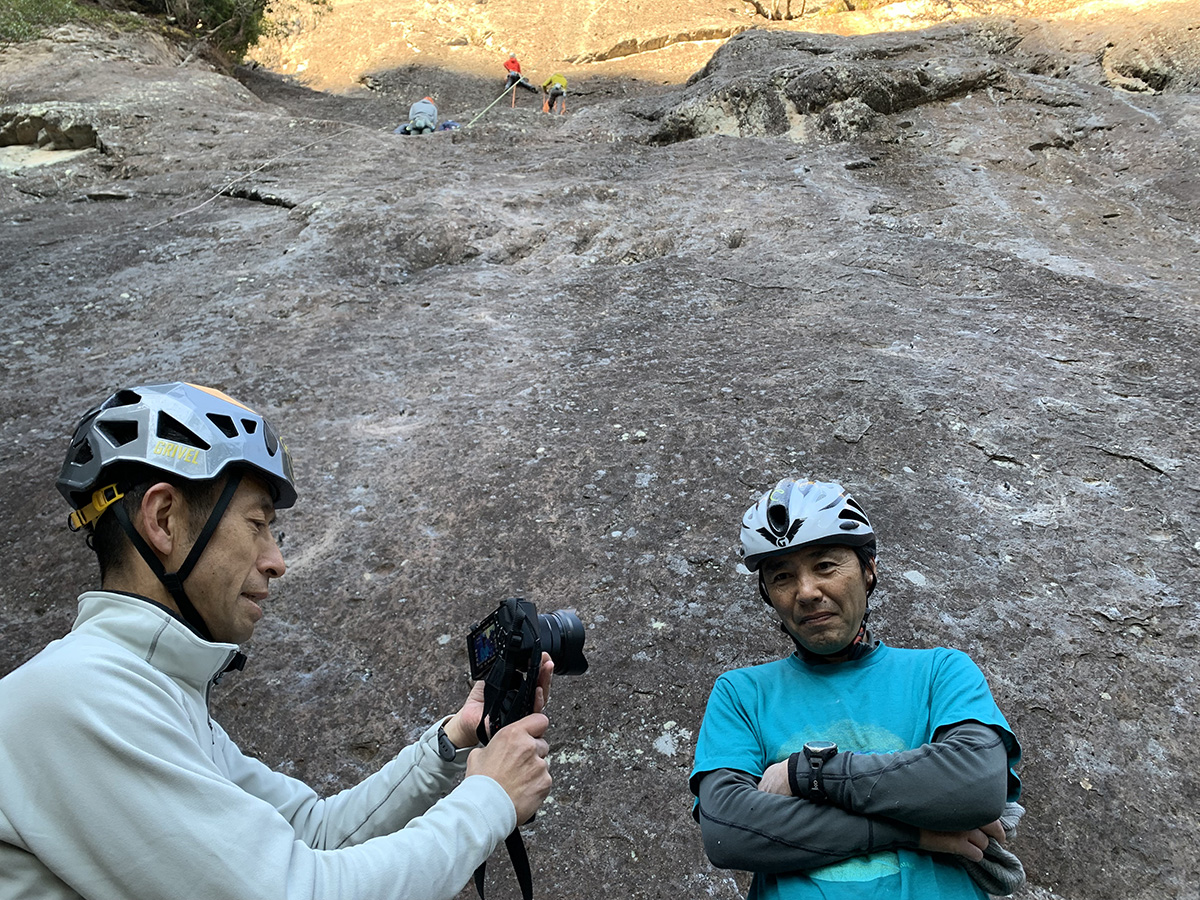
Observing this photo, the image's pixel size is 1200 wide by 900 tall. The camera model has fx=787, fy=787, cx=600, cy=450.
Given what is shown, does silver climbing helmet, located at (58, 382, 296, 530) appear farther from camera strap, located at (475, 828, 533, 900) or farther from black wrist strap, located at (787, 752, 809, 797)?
black wrist strap, located at (787, 752, 809, 797)

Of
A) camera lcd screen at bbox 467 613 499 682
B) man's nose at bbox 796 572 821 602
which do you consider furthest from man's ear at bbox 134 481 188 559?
man's nose at bbox 796 572 821 602

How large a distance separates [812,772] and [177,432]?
1.69 m

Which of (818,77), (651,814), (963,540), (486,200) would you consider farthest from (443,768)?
(818,77)

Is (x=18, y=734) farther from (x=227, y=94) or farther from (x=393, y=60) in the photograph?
(x=393, y=60)

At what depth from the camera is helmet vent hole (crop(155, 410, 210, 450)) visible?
5.68ft

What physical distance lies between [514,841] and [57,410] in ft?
17.2

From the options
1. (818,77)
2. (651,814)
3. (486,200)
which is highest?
(818,77)

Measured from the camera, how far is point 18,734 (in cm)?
121

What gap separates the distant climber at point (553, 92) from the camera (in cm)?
1666

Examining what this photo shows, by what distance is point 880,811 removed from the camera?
6.11 ft

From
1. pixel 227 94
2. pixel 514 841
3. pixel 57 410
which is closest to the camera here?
pixel 514 841

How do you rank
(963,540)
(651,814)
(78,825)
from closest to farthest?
(78,825) → (651,814) → (963,540)

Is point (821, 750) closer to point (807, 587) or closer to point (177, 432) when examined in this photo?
point (807, 587)

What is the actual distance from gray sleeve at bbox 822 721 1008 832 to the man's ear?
1.59 metres
